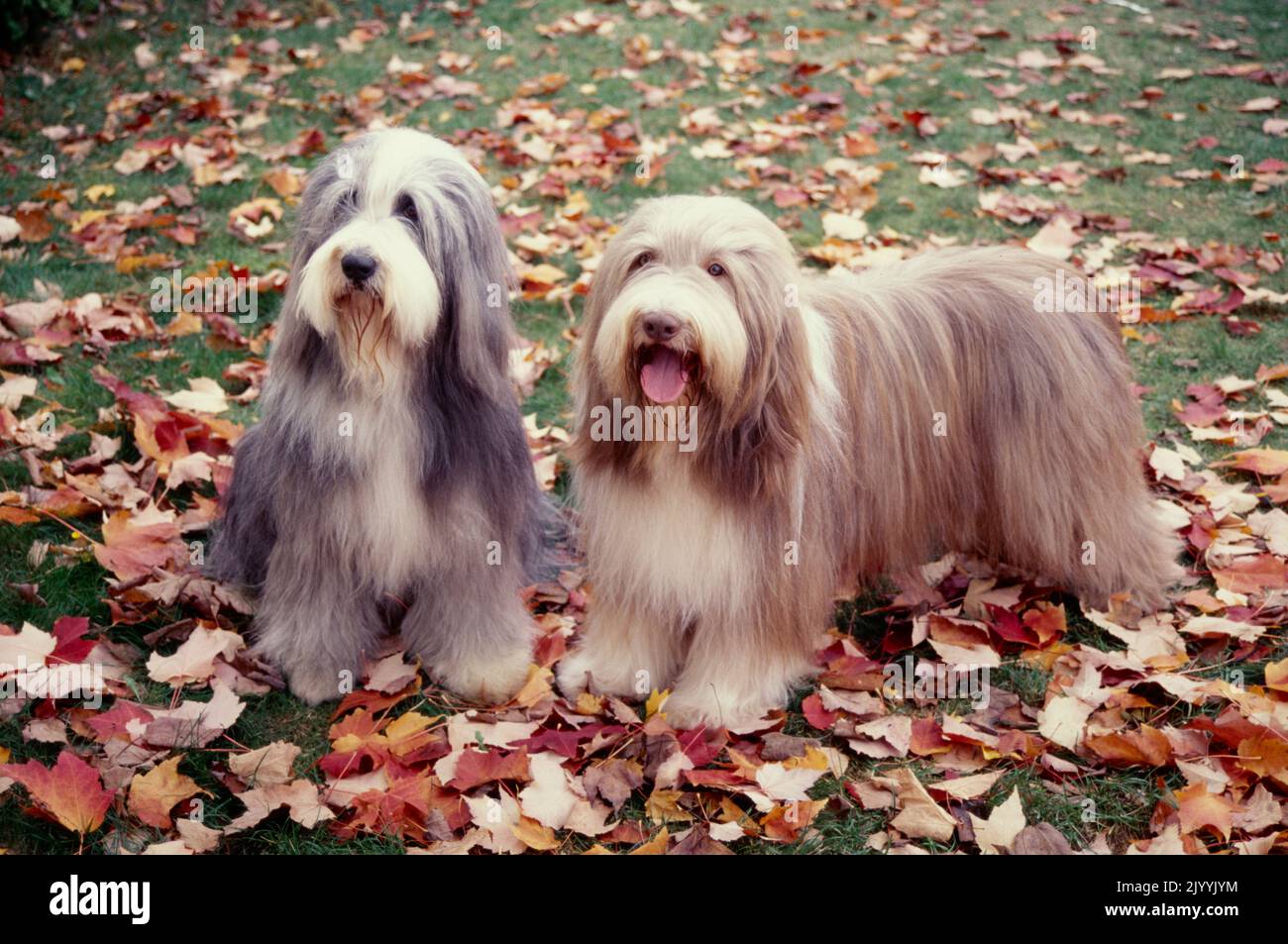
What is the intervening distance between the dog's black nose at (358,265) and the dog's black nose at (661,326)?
768 millimetres

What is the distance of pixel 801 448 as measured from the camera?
3316 mm

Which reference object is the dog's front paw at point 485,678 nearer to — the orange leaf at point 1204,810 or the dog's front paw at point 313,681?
the dog's front paw at point 313,681

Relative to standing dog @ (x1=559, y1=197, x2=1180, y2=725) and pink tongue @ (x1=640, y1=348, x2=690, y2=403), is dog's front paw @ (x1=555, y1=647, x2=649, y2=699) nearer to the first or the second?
standing dog @ (x1=559, y1=197, x2=1180, y2=725)

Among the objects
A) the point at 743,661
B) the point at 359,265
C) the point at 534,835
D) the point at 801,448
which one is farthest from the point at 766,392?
the point at 534,835

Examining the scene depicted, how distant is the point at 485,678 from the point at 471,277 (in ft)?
4.46

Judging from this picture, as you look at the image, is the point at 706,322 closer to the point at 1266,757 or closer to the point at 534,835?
the point at 534,835

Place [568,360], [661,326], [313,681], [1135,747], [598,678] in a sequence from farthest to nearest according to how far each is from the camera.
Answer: [568,360], [598,678], [313,681], [1135,747], [661,326]

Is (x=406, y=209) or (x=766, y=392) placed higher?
(x=406, y=209)

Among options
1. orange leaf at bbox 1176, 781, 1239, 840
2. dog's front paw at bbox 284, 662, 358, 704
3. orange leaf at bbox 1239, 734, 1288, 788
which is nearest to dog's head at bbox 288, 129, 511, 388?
dog's front paw at bbox 284, 662, 358, 704

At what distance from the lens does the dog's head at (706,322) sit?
9.66 ft

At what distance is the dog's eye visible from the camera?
124 inches

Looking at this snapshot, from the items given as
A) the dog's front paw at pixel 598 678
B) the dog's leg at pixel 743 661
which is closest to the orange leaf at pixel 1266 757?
the dog's leg at pixel 743 661

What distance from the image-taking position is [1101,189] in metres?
7.22
